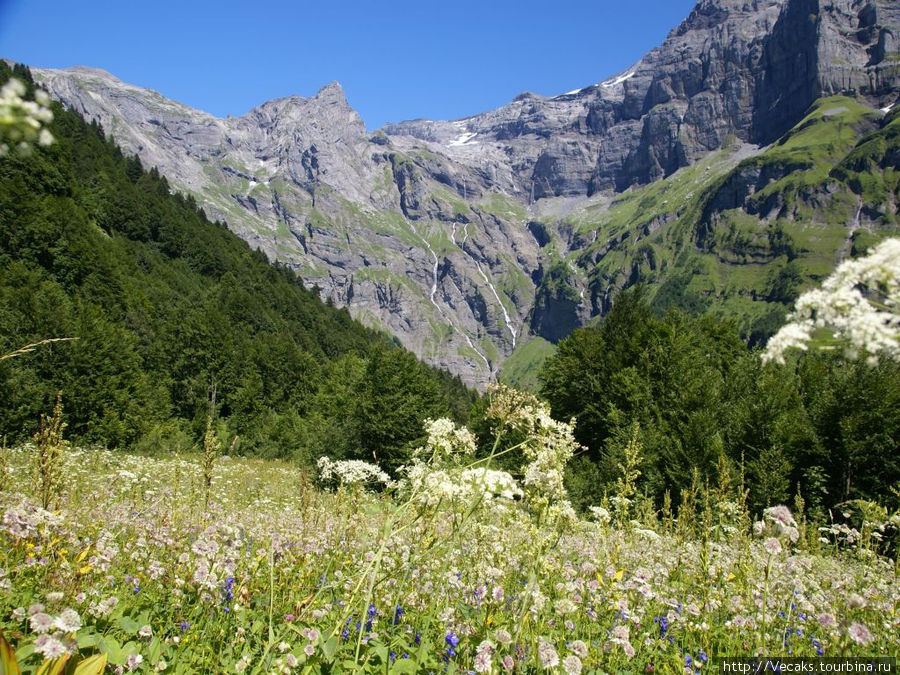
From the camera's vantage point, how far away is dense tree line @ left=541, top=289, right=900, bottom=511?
26672 mm

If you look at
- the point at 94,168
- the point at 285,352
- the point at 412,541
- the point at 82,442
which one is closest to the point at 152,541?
the point at 412,541

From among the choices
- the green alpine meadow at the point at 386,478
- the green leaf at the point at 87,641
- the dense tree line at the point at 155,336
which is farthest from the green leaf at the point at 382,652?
the dense tree line at the point at 155,336

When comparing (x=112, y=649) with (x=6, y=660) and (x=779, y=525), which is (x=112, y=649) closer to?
(x=6, y=660)

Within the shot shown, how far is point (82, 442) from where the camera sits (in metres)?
30.8

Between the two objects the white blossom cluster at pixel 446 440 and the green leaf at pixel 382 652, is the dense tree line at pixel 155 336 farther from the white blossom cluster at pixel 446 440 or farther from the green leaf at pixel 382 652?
the green leaf at pixel 382 652

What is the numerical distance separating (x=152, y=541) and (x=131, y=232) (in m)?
78.1

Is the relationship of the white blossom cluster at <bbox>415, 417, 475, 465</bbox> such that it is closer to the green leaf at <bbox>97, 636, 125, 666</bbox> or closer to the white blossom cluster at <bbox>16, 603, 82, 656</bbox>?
the green leaf at <bbox>97, 636, 125, 666</bbox>

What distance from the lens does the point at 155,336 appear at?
53.0m

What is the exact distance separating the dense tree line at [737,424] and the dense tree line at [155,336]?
14010mm

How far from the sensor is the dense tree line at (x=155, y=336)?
110 ft

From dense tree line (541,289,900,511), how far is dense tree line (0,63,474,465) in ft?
46.0

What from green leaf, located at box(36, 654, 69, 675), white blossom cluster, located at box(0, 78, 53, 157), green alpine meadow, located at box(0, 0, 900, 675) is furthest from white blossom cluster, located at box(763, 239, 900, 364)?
green leaf, located at box(36, 654, 69, 675)

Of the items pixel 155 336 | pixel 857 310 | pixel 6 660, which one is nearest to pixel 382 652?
pixel 6 660

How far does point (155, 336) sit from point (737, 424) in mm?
54513
